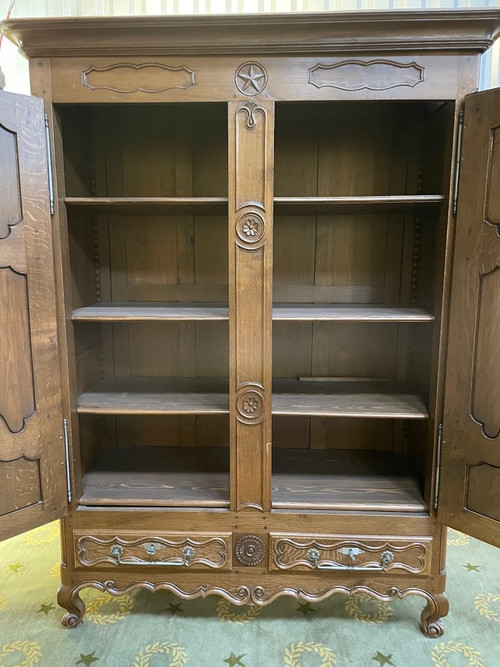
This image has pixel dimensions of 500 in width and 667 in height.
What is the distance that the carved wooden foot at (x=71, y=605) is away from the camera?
5.22 ft

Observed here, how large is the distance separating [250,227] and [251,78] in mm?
453

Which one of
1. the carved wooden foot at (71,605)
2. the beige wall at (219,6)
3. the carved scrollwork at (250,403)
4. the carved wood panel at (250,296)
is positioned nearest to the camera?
the carved wood panel at (250,296)

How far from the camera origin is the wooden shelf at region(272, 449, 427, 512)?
1.55 meters

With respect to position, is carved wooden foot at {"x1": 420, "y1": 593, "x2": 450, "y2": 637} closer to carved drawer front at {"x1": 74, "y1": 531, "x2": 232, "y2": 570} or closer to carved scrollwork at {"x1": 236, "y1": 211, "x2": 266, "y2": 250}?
carved drawer front at {"x1": 74, "y1": 531, "x2": 232, "y2": 570}

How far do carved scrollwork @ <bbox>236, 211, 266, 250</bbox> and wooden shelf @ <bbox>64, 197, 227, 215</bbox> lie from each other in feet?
0.32

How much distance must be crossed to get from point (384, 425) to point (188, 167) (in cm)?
142

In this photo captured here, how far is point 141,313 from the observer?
1.54 meters

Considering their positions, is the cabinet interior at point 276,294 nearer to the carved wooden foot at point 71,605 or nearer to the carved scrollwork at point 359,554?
the carved scrollwork at point 359,554

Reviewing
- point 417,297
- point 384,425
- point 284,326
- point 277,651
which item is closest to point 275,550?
point 277,651

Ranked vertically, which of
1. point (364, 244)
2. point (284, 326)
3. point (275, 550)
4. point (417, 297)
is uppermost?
point (364, 244)

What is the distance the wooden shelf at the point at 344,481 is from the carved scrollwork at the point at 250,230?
91cm

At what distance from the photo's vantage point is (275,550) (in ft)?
5.07

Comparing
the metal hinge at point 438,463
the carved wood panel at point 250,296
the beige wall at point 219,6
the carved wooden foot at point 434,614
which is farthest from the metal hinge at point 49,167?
the carved wooden foot at point 434,614

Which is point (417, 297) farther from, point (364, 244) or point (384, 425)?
point (384, 425)
